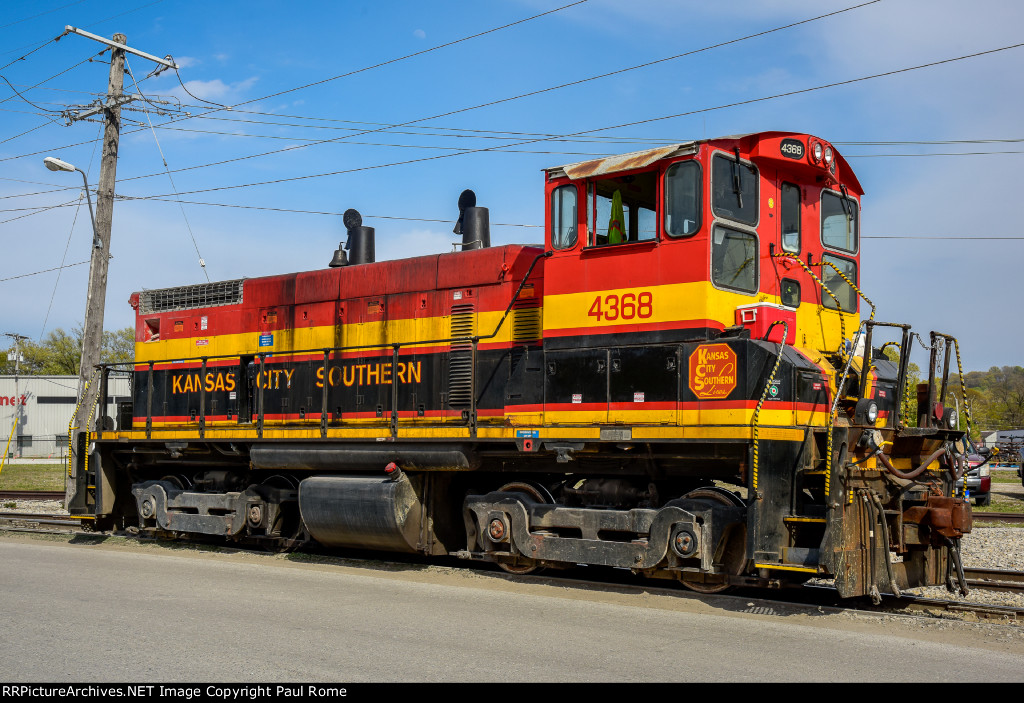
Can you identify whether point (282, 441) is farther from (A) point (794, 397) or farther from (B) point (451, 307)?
(A) point (794, 397)

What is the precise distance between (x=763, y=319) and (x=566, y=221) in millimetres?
2145

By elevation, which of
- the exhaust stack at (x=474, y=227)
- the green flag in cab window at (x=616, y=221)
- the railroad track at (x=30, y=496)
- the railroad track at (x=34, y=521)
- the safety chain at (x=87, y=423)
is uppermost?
the exhaust stack at (x=474, y=227)

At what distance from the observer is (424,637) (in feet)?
22.0

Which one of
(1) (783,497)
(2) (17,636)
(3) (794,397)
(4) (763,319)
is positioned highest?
(4) (763,319)

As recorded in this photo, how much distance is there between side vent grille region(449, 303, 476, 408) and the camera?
1034 cm

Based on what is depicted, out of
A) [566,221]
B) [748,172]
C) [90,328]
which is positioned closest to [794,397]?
[748,172]

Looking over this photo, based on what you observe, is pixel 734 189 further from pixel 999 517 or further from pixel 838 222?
pixel 999 517

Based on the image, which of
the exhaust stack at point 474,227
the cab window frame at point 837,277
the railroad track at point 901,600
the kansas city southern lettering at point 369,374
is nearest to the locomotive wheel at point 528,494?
the railroad track at point 901,600

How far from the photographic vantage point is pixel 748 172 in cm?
859

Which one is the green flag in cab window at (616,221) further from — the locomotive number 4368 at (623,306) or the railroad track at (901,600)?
the railroad track at (901,600)

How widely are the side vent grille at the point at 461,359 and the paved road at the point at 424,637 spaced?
78.7 inches

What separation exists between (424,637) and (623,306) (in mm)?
3591

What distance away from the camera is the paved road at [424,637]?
18.8ft

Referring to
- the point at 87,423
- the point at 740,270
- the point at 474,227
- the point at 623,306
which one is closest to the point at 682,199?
the point at 740,270
